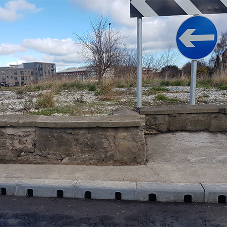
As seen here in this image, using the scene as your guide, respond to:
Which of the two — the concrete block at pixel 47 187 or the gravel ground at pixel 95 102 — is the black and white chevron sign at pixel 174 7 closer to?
the gravel ground at pixel 95 102

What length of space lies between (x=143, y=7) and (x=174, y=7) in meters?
0.55

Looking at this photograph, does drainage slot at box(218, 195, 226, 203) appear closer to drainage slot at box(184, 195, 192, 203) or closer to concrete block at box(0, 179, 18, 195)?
drainage slot at box(184, 195, 192, 203)

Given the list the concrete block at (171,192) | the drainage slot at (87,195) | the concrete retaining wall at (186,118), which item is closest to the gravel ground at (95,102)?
the concrete retaining wall at (186,118)

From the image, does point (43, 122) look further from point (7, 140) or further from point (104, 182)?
point (104, 182)

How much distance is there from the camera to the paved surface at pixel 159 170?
9.93ft

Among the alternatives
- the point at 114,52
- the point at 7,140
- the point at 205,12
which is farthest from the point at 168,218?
the point at 114,52

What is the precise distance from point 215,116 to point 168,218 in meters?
3.03

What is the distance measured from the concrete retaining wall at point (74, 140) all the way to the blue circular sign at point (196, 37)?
1743mm

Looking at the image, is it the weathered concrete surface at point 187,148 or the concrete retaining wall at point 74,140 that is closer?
the concrete retaining wall at point 74,140

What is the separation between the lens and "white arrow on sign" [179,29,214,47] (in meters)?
4.26

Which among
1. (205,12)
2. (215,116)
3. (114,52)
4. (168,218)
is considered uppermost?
(114,52)

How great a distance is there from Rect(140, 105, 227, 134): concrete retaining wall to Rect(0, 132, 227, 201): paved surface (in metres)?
0.72

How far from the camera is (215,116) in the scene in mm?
4824

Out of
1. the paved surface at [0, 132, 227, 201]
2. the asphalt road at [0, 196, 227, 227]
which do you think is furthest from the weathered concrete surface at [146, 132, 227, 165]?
the asphalt road at [0, 196, 227, 227]
